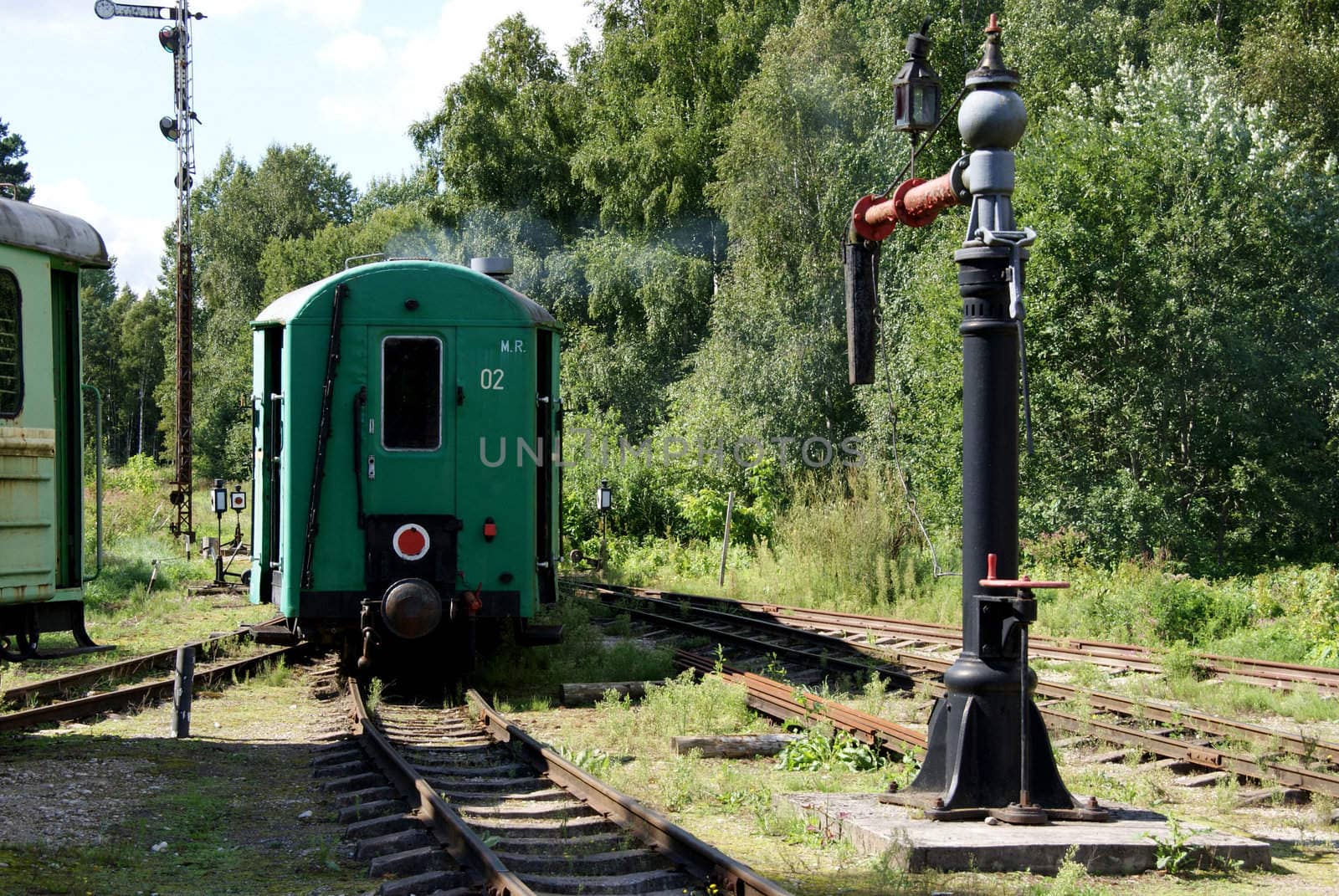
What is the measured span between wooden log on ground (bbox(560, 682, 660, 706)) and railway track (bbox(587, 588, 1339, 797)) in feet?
6.66

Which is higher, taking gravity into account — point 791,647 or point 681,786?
point 681,786

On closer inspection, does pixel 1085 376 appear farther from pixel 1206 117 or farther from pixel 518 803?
pixel 518 803

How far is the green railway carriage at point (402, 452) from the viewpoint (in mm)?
10156

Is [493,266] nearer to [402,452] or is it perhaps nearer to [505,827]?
[402,452]

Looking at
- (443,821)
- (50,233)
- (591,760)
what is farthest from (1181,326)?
(443,821)

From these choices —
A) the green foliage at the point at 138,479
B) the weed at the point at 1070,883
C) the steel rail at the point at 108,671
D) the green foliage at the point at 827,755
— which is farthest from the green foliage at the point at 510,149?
the weed at the point at 1070,883

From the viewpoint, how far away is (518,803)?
6973 millimetres

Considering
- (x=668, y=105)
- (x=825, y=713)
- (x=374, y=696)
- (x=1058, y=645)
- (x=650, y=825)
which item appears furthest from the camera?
(x=668, y=105)

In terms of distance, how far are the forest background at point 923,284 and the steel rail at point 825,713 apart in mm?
4040

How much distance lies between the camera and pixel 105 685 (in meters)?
11.4

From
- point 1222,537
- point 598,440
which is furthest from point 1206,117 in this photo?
point 598,440

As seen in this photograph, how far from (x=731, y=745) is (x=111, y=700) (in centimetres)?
506

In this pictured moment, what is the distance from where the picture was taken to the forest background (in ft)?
71.5

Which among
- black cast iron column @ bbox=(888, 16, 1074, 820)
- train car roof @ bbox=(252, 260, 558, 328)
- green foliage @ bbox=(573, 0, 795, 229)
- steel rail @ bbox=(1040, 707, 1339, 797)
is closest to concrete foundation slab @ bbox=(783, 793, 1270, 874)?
black cast iron column @ bbox=(888, 16, 1074, 820)
